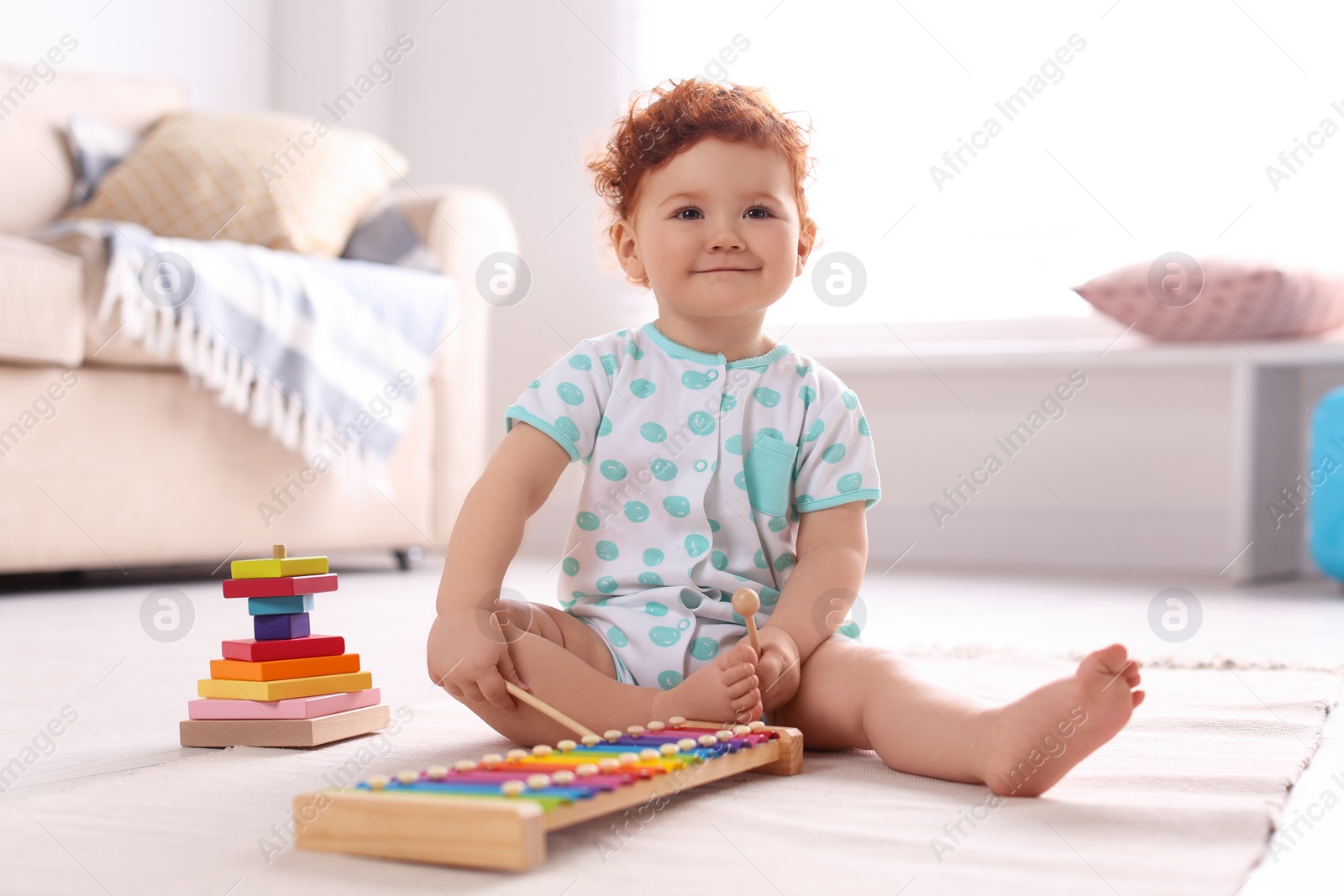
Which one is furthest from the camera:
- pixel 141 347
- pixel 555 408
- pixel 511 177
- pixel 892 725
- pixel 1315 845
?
pixel 511 177

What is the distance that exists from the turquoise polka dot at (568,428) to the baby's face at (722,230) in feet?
0.40

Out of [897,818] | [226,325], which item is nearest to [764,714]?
[897,818]

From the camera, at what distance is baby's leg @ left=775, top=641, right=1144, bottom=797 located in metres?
0.68

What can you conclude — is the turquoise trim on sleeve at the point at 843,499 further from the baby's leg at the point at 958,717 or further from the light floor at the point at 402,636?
the light floor at the point at 402,636

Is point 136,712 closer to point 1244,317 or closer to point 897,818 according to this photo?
point 897,818

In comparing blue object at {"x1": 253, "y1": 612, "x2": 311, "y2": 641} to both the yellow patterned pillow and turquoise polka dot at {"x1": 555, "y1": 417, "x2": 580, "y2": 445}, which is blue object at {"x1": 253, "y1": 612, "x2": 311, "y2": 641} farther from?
the yellow patterned pillow

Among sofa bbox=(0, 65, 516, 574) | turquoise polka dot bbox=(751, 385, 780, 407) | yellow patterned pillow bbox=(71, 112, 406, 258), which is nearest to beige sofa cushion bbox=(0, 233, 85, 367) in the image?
sofa bbox=(0, 65, 516, 574)

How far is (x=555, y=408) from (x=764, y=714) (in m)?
0.26

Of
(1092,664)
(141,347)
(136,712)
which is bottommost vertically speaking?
(136,712)

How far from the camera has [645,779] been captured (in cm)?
67

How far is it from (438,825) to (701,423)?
43 centimetres

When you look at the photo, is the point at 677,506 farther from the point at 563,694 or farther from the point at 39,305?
the point at 39,305

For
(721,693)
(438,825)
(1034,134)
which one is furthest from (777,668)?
(1034,134)

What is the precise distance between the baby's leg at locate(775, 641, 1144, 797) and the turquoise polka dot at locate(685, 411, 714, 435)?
18 cm
